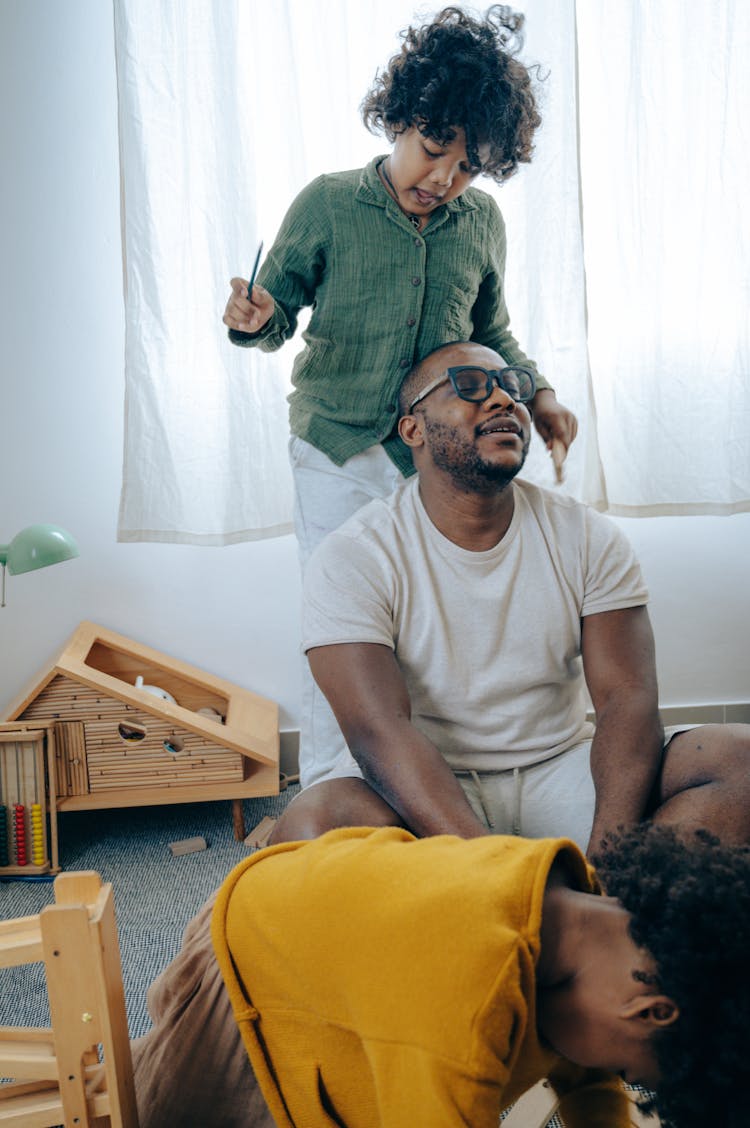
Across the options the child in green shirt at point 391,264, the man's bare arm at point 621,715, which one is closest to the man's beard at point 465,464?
the child in green shirt at point 391,264

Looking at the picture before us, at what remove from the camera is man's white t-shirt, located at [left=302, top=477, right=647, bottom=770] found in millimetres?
1469

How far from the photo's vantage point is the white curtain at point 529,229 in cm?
232

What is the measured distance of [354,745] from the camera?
1381 mm

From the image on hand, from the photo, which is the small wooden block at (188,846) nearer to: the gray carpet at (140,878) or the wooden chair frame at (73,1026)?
the gray carpet at (140,878)

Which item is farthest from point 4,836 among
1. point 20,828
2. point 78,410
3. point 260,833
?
point 78,410

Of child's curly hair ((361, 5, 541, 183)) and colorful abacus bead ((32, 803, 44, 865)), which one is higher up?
child's curly hair ((361, 5, 541, 183))

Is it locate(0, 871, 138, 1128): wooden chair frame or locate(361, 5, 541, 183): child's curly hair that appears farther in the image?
locate(361, 5, 541, 183): child's curly hair

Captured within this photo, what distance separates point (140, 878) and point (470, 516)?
3.88 ft

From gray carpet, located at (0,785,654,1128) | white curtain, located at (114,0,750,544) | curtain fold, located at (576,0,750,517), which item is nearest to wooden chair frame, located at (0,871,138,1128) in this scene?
gray carpet, located at (0,785,654,1128)

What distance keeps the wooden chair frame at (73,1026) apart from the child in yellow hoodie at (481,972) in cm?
15

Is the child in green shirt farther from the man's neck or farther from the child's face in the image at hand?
the man's neck

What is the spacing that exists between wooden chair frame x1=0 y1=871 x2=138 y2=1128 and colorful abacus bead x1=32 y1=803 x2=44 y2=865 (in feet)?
4.05

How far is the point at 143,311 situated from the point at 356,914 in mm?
1911

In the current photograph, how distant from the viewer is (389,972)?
0.75m
